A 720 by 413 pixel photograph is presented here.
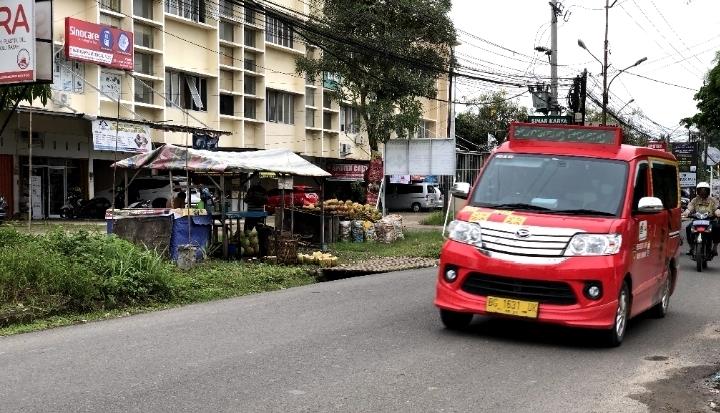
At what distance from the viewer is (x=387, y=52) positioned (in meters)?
25.0

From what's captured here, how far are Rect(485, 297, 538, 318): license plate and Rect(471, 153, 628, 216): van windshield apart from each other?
1.05 metres

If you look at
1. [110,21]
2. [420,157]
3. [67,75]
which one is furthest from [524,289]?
[110,21]

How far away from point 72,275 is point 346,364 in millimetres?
4721

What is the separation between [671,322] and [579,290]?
308cm

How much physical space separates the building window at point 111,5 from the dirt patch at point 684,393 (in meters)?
27.9

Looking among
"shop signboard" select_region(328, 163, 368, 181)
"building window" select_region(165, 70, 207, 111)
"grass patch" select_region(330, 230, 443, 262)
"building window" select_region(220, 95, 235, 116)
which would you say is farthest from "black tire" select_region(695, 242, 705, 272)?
"shop signboard" select_region(328, 163, 368, 181)

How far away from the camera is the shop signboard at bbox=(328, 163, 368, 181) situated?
148ft

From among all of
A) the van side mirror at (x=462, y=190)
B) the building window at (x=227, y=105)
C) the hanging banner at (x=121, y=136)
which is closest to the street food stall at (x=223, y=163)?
the van side mirror at (x=462, y=190)

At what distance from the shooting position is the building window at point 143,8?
103 ft

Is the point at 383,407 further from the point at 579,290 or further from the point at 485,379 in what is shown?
the point at 579,290

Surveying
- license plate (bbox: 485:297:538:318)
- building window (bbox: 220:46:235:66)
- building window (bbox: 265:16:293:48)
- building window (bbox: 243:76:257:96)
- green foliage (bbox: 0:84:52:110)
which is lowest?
license plate (bbox: 485:297:538:318)

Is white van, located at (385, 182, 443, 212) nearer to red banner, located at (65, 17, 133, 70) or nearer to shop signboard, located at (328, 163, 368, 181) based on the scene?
shop signboard, located at (328, 163, 368, 181)

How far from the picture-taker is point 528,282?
282 inches

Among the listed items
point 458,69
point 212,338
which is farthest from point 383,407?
point 458,69
